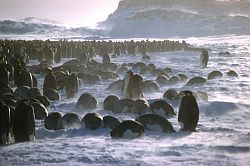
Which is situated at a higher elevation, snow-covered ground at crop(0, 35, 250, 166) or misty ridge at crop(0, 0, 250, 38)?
misty ridge at crop(0, 0, 250, 38)

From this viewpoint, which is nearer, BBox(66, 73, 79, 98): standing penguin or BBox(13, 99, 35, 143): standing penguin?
BBox(13, 99, 35, 143): standing penguin

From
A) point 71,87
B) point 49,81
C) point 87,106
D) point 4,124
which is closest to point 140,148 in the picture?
point 4,124

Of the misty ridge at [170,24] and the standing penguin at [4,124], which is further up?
the misty ridge at [170,24]

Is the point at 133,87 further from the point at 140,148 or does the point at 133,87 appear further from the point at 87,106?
the point at 140,148

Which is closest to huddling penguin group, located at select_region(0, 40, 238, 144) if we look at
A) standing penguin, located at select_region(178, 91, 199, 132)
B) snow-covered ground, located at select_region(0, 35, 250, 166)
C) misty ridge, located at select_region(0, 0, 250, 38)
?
standing penguin, located at select_region(178, 91, 199, 132)

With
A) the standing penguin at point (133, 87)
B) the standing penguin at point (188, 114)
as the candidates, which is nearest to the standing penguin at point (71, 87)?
the standing penguin at point (133, 87)

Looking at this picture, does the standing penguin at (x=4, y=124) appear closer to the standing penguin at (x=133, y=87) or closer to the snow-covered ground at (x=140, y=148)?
the snow-covered ground at (x=140, y=148)

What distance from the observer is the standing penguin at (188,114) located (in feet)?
30.1

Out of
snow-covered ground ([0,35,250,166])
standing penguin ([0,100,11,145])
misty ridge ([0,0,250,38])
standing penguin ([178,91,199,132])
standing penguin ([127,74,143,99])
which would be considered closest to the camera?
snow-covered ground ([0,35,250,166])

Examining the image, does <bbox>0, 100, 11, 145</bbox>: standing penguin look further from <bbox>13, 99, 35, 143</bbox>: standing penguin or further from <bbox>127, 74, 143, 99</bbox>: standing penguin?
<bbox>127, 74, 143, 99</bbox>: standing penguin

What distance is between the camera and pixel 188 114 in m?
9.20

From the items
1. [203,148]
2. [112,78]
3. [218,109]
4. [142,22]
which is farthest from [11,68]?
[142,22]

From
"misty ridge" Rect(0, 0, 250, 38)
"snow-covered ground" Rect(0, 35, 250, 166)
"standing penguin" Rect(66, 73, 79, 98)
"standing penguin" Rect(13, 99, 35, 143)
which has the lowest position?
"snow-covered ground" Rect(0, 35, 250, 166)

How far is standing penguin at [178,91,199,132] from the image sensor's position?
9.18 m
